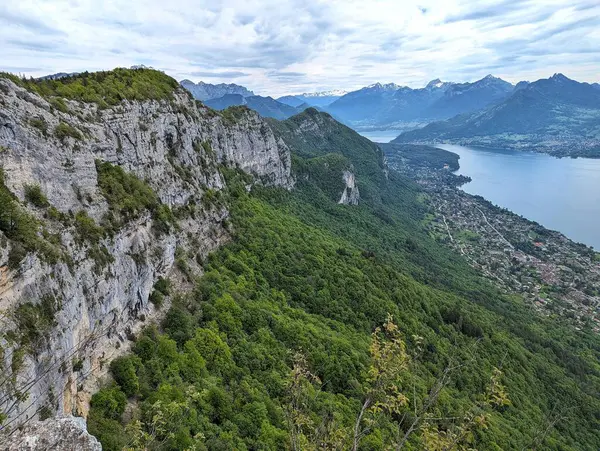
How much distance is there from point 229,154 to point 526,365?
161ft

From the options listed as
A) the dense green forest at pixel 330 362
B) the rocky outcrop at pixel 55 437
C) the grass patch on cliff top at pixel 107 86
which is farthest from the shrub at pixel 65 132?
the rocky outcrop at pixel 55 437

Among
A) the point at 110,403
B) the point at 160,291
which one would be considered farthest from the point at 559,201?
the point at 110,403

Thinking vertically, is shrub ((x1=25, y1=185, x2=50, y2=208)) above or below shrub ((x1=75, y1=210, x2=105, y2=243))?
above

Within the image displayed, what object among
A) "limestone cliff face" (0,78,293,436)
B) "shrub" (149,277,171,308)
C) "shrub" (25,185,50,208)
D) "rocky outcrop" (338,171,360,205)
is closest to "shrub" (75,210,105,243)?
"limestone cliff face" (0,78,293,436)

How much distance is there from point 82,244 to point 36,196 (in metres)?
2.67

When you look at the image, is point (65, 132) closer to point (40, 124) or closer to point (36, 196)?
point (40, 124)

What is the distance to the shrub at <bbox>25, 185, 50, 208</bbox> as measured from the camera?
1530 centimetres

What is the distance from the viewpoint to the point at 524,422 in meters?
36.9

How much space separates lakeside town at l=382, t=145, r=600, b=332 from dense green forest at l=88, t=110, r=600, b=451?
→ 15.4 m

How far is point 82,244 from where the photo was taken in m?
16.9

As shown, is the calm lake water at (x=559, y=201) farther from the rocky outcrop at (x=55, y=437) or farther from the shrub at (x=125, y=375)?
the rocky outcrop at (x=55, y=437)

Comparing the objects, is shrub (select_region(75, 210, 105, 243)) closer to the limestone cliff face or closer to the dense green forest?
the limestone cliff face

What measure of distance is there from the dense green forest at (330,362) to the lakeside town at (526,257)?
1537cm

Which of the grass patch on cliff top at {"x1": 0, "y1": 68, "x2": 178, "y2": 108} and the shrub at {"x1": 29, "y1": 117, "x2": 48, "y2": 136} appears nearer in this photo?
the shrub at {"x1": 29, "y1": 117, "x2": 48, "y2": 136}
